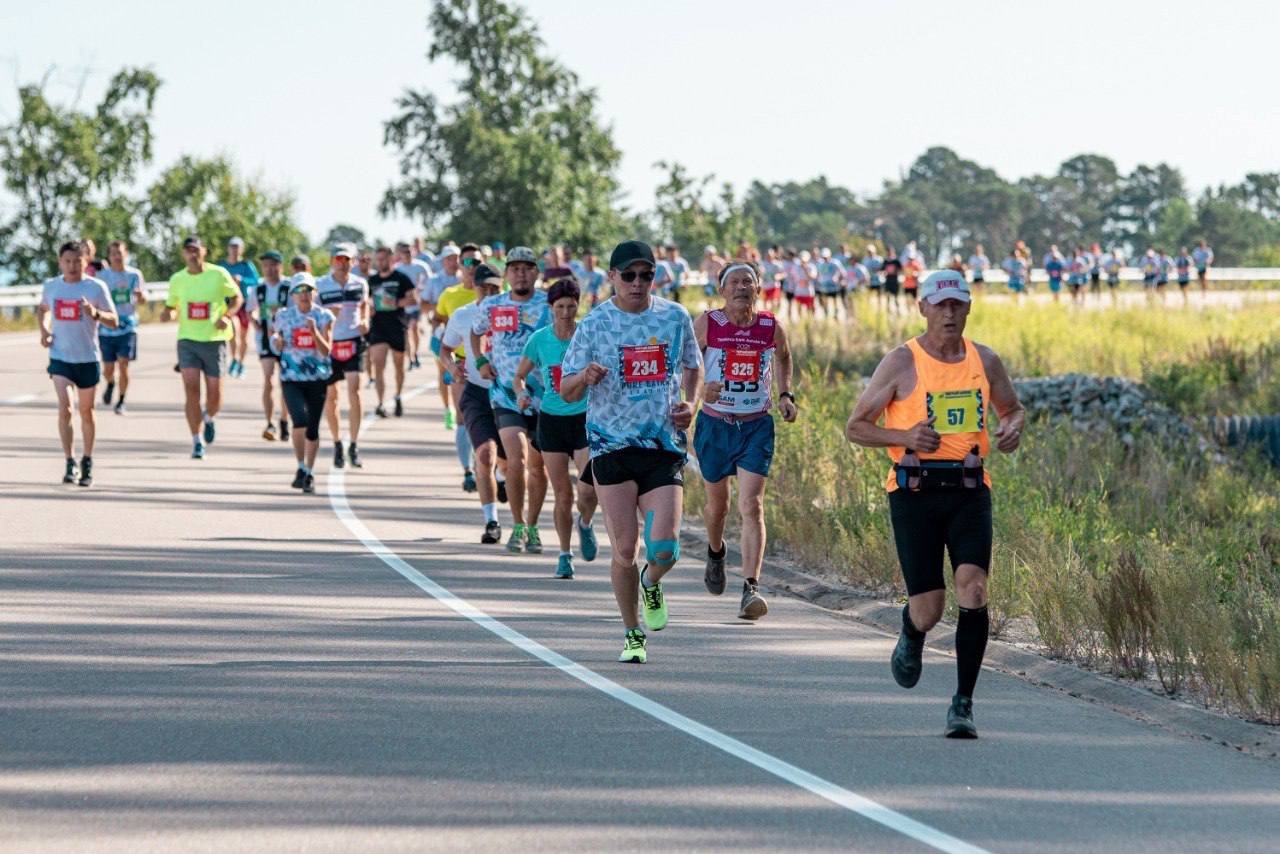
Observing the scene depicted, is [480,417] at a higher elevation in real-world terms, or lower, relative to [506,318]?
lower

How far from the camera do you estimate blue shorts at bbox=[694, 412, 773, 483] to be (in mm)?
13461

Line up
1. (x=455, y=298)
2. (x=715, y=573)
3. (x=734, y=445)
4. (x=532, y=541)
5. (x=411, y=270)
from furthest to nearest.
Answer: (x=411, y=270) → (x=455, y=298) → (x=532, y=541) → (x=715, y=573) → (x=734, y=445)

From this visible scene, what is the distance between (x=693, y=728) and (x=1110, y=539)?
7.59 meters

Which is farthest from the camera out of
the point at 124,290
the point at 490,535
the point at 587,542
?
the point at 124,290

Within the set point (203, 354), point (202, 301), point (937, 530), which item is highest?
point (202, 301)

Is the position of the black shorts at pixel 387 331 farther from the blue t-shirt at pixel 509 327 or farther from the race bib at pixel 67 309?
the blue t-shirt at pixel 509 327

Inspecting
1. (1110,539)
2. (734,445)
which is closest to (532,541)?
(734,445)

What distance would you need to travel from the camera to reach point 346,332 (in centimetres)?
2334

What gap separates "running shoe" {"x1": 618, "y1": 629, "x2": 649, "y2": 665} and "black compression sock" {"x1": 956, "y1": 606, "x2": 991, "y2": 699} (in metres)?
1.99

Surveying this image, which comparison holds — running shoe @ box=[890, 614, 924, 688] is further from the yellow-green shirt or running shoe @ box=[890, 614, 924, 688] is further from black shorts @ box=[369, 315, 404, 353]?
black shorts @ box=[369, 315, 404, 353]

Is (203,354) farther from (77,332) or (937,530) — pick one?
(937,530)

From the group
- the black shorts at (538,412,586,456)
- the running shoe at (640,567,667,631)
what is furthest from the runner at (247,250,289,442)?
the running shoe at (640,567,667,631)

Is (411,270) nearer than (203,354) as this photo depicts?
No

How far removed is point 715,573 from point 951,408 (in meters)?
4.77
